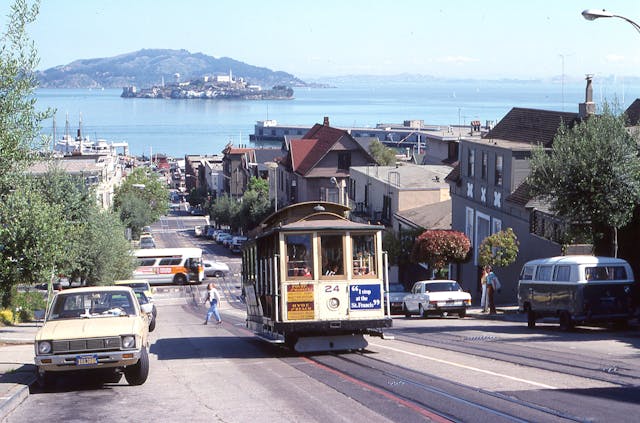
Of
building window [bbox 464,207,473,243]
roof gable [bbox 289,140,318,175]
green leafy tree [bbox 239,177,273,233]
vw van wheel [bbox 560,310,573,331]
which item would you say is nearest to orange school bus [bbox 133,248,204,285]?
roof gable [bbox 289,140,318,175]

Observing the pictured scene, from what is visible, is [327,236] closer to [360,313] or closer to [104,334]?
[360,313]

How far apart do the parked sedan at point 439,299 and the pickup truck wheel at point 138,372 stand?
20452mm

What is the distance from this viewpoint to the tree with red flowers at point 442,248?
4109 cm

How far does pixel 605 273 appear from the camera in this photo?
24.2 meters

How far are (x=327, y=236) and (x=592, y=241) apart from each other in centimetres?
1261

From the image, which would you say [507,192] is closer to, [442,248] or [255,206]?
[442,248]

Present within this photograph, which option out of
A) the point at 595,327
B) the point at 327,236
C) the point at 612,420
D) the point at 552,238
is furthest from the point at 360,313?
the point at 552,238

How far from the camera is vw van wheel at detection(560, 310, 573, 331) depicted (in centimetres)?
2472

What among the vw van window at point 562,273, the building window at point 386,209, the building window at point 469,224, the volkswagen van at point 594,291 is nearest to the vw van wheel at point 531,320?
the volkswagen van at point 594,291

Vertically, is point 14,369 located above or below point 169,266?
above

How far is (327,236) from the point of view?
19.1m

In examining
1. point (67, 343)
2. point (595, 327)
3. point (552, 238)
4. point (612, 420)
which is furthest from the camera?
point (552, 238)

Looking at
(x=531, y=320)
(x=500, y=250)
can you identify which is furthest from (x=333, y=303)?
(x=500, y=250)

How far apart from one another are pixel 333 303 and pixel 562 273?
8.85 metres
